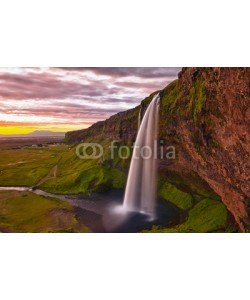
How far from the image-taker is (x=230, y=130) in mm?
8680

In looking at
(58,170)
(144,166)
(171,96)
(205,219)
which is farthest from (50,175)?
(205,219)

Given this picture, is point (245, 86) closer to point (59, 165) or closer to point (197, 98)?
point (197, 98)

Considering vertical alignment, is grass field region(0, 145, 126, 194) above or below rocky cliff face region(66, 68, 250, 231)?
below

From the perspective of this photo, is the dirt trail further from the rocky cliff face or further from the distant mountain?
the rocky cliff face

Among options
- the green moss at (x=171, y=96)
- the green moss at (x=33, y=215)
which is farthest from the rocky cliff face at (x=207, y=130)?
the green moss at (x=33, y=215)

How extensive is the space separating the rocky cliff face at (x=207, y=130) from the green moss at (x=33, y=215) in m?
2.00

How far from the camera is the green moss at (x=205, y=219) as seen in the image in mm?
9266

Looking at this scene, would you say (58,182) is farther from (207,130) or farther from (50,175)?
(207,130)

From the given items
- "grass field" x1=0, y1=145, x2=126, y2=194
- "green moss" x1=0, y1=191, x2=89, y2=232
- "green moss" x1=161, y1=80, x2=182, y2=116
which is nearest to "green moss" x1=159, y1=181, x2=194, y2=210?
"grass field" x1=0, y1=145, x2=126, y2=194

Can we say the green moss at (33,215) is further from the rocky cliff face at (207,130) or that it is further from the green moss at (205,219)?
the green moss at (205,219)

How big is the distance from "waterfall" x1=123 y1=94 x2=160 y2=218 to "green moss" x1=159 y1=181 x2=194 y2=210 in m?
0.42

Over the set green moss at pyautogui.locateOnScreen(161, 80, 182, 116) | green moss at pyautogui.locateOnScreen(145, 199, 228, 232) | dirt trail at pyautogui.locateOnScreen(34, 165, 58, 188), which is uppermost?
green moss at pyautogui.locateOnScreen(161, 80, 182, 116)

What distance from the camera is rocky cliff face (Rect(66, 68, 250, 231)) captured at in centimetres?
833
